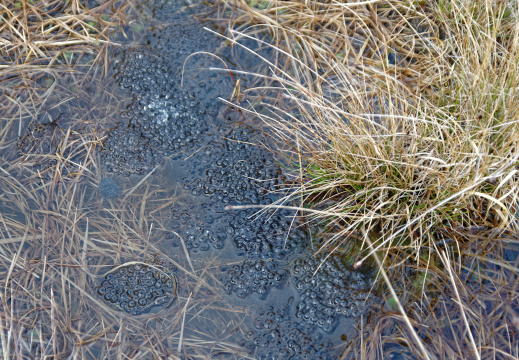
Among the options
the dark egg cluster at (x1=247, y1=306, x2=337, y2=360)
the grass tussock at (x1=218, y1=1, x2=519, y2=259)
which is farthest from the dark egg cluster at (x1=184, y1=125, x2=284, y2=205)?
the dark egg cluster at (x1=247, y1=306, x2=337, y2=360)

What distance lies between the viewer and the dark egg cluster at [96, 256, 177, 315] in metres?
1.69

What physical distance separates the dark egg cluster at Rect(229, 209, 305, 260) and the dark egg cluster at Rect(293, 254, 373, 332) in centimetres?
10

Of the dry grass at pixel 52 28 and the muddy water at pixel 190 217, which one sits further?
the dry grass at pixel 52 28

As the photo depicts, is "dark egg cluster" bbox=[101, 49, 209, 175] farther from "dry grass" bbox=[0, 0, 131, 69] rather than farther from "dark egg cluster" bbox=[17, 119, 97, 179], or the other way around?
"dry grass" bbox=[0, 0, 131, 69]

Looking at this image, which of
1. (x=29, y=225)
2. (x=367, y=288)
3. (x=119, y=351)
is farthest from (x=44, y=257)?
(x=367, y=288)

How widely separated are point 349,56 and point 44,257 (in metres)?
1.79

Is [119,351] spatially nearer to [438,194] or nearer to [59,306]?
[59,306]

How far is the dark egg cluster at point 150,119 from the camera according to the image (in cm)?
197

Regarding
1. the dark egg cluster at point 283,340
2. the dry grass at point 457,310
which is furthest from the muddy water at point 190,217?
the dry grass at point 457,310

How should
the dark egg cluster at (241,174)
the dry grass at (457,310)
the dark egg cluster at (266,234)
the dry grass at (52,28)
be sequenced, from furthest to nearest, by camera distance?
the dry grass at (52,28), the dark egg cluster at (241,174), the dark egg cluster at (266,234), the dry grass at (457,310)


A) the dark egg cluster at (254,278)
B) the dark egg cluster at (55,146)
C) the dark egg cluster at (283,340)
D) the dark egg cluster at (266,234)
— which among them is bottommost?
the dark egg cluster at (283,340)

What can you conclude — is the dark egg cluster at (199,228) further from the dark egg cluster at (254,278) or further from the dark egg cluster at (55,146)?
the dark egg cluster at (55,146)

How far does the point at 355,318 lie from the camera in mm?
1653

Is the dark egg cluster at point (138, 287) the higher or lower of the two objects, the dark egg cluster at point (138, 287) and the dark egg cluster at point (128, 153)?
the lower
